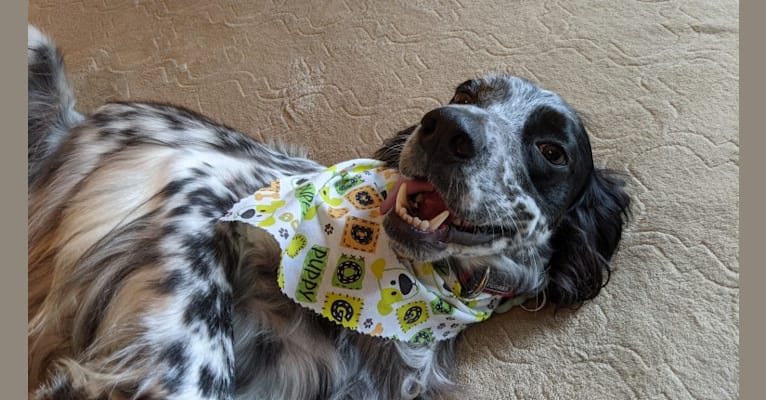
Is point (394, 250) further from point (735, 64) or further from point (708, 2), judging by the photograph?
point (708, 2)

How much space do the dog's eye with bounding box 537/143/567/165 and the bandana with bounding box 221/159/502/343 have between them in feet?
1.47

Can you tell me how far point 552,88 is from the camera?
105 inches

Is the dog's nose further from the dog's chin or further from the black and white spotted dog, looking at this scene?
the dog's chin

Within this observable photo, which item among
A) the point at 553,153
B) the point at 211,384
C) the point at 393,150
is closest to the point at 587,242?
the point at 553,153

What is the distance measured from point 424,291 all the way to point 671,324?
0.74 meters

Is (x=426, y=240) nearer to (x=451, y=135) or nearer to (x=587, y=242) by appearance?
(x=451, y=135)

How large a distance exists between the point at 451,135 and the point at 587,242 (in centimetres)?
69

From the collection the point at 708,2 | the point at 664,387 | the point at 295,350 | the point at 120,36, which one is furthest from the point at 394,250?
the point at 120,36

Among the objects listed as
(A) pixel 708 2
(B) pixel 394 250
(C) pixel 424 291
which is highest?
(A) pixel 708 2

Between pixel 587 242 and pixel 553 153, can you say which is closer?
pixel 553 153

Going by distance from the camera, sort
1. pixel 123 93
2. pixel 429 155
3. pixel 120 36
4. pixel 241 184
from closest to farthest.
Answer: pixel 429 155, pixel 241 184, pixel 123 93, pixel 120 36

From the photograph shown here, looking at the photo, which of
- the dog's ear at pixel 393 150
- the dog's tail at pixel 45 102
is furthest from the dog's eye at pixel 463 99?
the dog's tail at pixel 45 102

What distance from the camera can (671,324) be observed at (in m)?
1.89

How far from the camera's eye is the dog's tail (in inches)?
84.5
